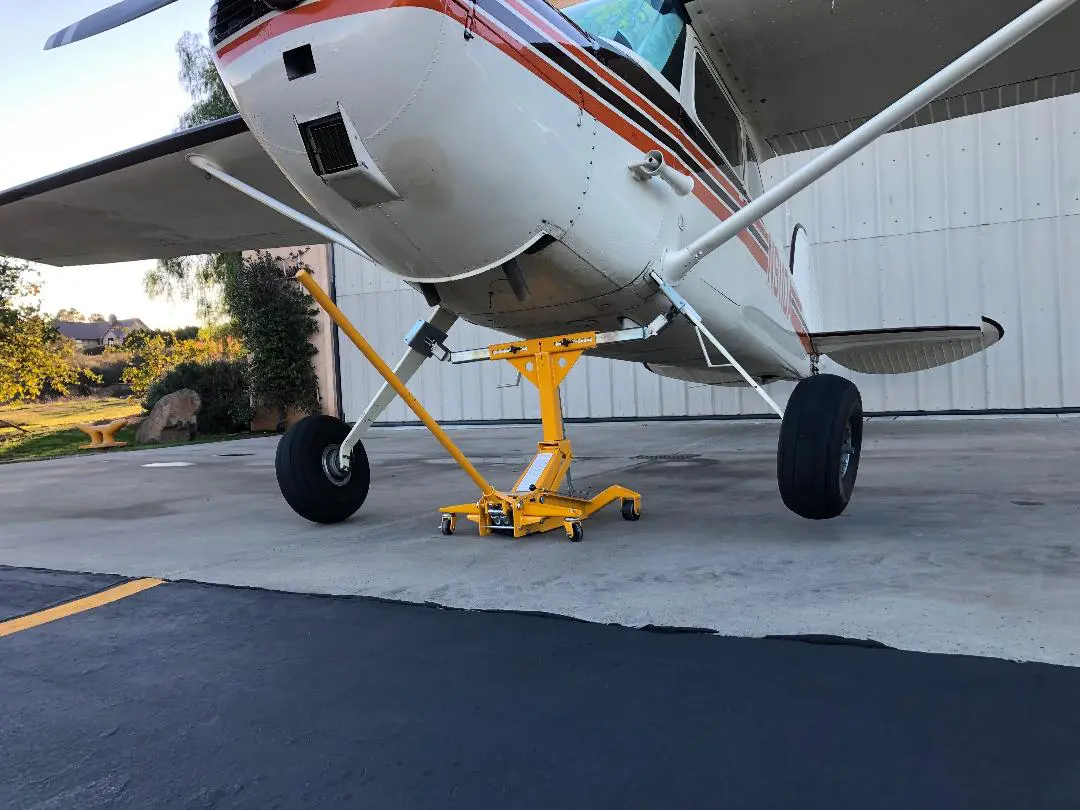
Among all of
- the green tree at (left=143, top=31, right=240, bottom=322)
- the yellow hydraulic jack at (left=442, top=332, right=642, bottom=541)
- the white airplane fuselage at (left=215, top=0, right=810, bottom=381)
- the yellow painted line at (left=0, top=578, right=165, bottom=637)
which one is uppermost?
the green tree at (left=143, top=31, right=240, bottom=322)

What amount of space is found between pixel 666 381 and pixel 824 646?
1102 cm

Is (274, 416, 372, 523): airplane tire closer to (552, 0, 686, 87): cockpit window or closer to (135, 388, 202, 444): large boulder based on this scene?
(552, 0, 686, 87): cockpit window

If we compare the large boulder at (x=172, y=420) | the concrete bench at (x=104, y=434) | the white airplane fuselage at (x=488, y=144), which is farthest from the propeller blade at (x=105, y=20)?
the large boulder at (x=172, y=420)

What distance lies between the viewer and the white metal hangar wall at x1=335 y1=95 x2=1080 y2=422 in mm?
10555

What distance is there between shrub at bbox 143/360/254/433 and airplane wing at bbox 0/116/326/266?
9.13 m

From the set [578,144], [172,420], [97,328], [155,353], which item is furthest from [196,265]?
[97,328]

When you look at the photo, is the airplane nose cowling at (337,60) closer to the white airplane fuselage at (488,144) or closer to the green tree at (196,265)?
the white airplane fuselage at (488,144)

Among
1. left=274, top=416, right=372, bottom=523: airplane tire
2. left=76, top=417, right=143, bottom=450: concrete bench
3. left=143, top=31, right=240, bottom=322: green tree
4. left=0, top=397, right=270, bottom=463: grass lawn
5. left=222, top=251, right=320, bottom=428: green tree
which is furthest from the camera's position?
left=143, top=31, right=240, bottom=322: green tree

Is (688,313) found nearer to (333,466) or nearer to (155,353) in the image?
(333,466)

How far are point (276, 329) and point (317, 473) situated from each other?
1293 centimetres

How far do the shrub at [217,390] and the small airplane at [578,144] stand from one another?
433 inches

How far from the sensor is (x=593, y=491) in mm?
5281

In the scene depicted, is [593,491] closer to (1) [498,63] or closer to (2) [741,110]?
(2) [741,110]

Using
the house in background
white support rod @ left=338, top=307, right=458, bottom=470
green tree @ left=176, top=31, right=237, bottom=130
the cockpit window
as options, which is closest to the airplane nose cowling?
the cockpit window
